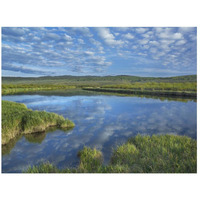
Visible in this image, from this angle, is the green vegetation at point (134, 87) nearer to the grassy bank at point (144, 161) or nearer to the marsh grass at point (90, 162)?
the grassy bank at point (144, 161)

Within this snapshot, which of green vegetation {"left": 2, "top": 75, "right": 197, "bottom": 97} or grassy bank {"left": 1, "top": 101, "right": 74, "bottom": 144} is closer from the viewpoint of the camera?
grassy bank {"left": 1, "top": 101, "right": 74, "bottom": 144}

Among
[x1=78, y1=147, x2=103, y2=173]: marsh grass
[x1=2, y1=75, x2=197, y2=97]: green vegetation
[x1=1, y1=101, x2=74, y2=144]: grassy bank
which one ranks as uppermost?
[x1=2, y1=75, x2=197, y2=97]: green vegetation

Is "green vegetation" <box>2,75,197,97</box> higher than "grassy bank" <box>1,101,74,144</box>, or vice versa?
"green vegetation" <box>2,75,197,97</box>

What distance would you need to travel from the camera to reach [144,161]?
5.37 meters

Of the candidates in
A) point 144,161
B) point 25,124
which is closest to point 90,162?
point 144,161

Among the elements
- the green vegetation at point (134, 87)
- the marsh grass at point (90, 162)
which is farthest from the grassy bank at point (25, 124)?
the green vegetation at point (134, 87)

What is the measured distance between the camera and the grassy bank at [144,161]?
485 cm

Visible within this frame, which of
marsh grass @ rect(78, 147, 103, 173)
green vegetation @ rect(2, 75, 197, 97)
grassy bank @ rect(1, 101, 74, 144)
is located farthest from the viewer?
green vegetation @ rect(2, 75, 197, 97)

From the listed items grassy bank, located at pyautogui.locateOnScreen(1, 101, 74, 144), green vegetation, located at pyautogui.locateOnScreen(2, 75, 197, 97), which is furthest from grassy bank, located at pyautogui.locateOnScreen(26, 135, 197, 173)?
green vegetation, located at pyautogui.locateOnScreen(2, 75, 197, 97)

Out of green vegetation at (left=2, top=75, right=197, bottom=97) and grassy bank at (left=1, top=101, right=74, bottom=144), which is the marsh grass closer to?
grassy bank at (left=1, top=101, right=74, bottom=144)

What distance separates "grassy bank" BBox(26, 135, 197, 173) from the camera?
485 centimetres

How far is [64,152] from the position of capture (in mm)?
7383

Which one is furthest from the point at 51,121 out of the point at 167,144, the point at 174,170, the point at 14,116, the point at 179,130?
the point at 179,130

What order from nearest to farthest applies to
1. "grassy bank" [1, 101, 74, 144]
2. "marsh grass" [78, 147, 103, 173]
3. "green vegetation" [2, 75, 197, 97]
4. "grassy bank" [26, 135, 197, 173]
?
"grassy bank" [26, 135, 197, 173] < "marsh grass" [78, 147, 103, 173] < "grassy bank" [1, 101, 74, 144] < "green vegetation" [2, 75, 197, 97]
